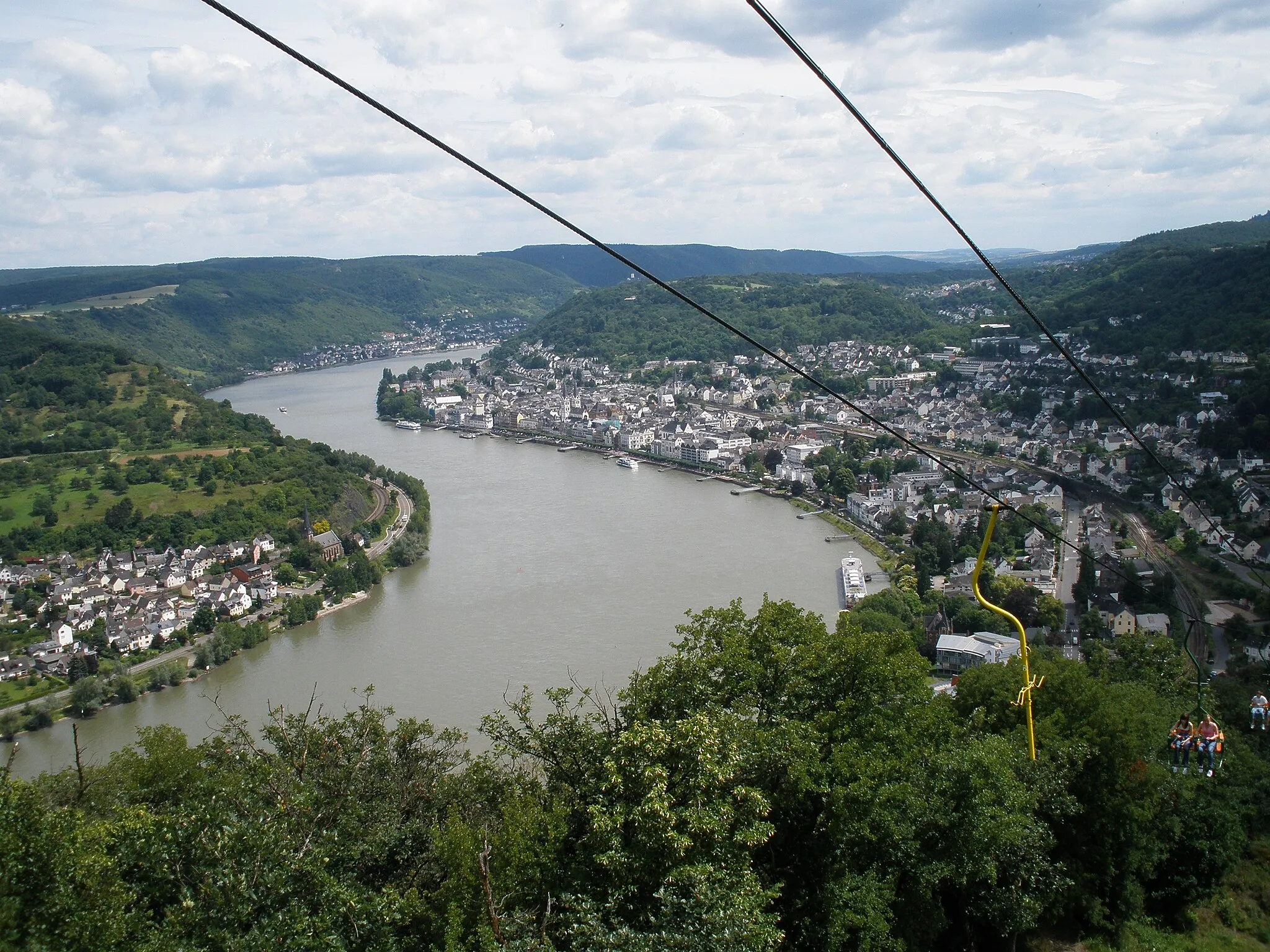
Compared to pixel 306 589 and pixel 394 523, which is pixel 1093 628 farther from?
pixel 394 523

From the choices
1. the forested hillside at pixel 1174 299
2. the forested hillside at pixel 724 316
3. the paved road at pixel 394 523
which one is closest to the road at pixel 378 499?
the paved road at pixel 394 523

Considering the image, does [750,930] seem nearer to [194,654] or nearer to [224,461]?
[194,654]

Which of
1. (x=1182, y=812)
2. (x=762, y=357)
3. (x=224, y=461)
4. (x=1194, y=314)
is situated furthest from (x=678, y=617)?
(x=762, y=357)

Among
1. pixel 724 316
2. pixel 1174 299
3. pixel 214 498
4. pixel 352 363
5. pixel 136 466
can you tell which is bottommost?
pixel 214 498

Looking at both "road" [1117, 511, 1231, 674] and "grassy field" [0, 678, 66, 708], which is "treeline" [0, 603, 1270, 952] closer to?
"road" [1117, 511, 1231, 674]

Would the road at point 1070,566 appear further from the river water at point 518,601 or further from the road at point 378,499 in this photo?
the road at point 378,499

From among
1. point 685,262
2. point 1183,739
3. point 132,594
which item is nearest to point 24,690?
point 132,594
